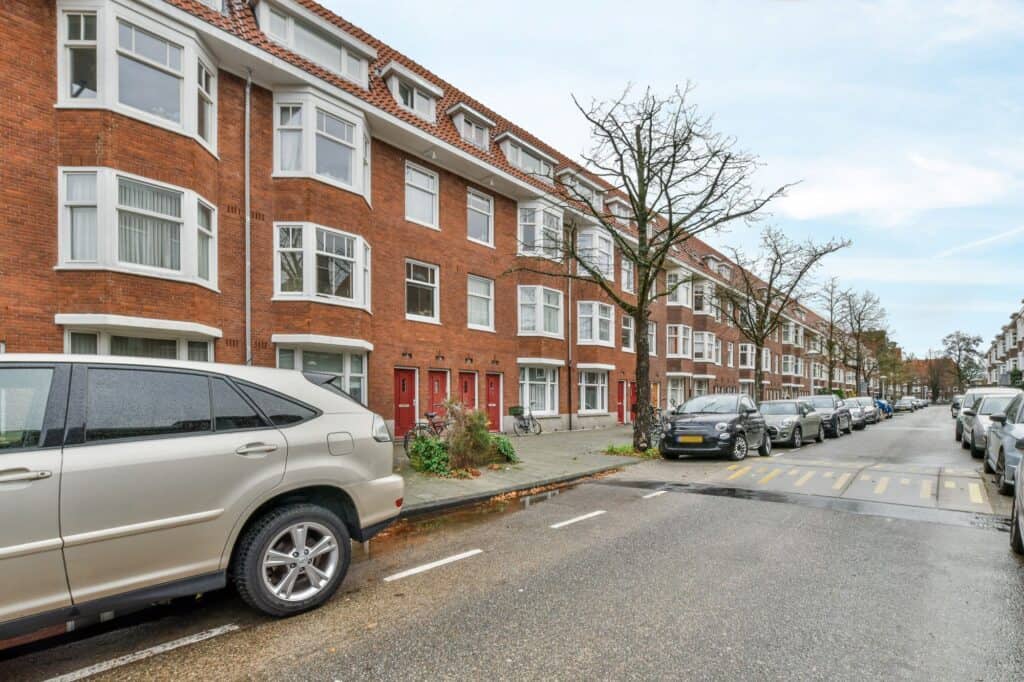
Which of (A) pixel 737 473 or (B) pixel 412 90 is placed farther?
(B) pixel 412 90

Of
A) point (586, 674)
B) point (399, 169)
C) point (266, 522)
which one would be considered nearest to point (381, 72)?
point (399, 169)

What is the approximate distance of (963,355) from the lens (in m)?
92.6

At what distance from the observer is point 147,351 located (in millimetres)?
10625

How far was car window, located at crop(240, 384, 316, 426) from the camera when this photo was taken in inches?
157

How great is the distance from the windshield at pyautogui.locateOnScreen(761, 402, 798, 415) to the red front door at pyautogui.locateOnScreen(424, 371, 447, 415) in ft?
33.8

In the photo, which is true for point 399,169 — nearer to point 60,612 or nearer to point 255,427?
point 255,427

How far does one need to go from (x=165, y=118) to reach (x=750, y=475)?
1343 cm

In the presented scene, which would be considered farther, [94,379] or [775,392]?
[775,392]

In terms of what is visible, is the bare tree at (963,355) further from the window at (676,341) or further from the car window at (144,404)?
the car window at (144,404)

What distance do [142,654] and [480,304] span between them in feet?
54.3

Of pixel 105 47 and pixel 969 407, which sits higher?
pixel 105 47

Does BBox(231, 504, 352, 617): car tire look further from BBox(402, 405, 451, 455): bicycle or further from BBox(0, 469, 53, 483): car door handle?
BBox(402, 405, 451, 455): bicycle

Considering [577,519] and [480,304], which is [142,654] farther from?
[480,304]

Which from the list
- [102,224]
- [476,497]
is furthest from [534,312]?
[102,224]
